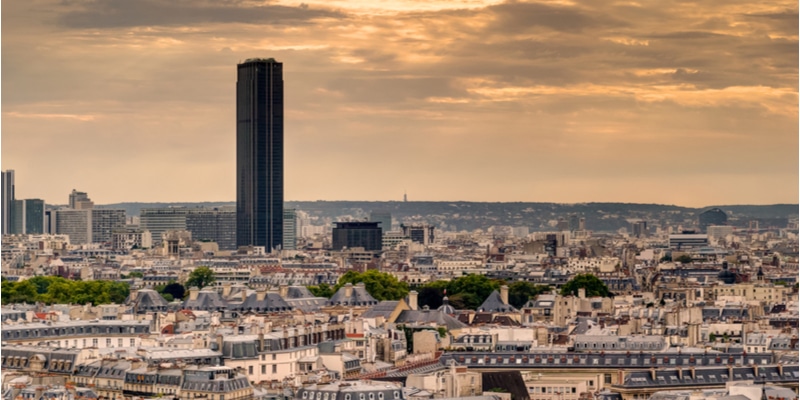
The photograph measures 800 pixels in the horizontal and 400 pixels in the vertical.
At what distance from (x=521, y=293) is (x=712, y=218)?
118 m

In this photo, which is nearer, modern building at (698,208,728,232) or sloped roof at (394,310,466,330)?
sloped roof at (394,310,466,330)

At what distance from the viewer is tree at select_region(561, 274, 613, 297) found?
81.5 metres

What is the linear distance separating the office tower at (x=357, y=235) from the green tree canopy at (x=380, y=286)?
3059 inches

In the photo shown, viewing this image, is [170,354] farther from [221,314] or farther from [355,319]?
[221,314]

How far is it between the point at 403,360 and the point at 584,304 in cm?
2181

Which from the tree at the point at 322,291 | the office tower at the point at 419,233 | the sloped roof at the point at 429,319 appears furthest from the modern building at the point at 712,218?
the sloped roof at the point at 429,319

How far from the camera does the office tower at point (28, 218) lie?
183 metres

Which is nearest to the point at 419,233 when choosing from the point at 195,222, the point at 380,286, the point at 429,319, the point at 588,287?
the point at 195,222

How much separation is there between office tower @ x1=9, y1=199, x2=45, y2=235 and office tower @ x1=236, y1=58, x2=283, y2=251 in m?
21.5

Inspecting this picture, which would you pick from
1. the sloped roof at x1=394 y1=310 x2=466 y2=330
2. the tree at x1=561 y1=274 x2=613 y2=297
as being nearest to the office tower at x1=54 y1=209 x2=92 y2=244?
the tree at x1=561 y1=274 x2=613 y2=297

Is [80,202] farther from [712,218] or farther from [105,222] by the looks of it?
[712,218]

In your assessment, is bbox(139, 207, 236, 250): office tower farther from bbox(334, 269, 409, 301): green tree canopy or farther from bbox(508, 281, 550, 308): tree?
bbox(508, 281, 550, 308): tree

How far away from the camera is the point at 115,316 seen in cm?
5834

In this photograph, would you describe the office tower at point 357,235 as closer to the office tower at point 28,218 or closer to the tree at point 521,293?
the office tower at point 28,218
